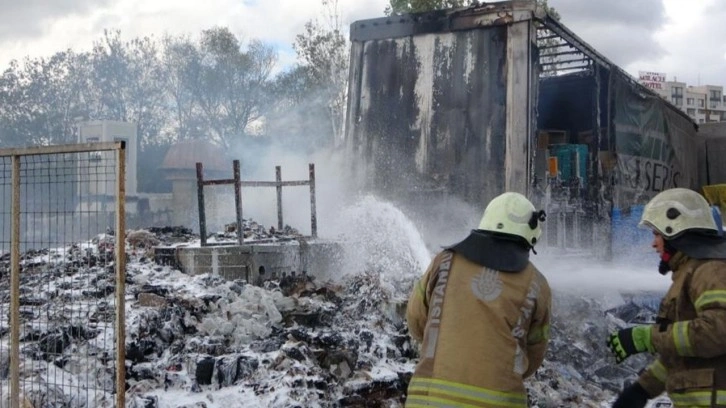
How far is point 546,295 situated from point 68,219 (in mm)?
3440

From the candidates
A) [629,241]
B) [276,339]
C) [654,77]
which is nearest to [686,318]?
[276,339]

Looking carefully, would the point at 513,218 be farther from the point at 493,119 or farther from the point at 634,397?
the point at 493,119

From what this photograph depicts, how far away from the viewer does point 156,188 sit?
98.5ft

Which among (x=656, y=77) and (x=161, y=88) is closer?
(x=161, y=88)

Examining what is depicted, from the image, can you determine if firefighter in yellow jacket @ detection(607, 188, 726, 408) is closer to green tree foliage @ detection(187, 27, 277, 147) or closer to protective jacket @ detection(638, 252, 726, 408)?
protective jacket @ detection(638, 252, 726, 408)

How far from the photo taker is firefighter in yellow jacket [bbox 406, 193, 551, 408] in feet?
7.89

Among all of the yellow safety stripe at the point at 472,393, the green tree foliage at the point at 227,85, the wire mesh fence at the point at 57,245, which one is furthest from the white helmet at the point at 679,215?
the green tree foliage at the point at 227,85

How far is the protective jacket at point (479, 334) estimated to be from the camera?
2.40m

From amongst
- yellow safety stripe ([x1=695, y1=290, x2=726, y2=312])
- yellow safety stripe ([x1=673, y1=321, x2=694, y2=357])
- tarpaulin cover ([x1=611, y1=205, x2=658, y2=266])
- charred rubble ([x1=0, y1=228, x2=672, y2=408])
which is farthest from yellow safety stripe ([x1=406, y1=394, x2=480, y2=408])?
tarpaulin cover ([x1=611, y1=205, x2=658, y2=266])

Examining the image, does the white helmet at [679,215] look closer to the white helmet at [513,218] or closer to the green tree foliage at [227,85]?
the white helmet at [513,218]

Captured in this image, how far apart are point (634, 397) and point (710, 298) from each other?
0.64 meters

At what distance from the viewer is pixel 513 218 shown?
2588 millimetres

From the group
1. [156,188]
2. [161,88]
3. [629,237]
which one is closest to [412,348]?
[629,237]

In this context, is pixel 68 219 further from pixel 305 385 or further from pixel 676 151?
pixel 676 151
